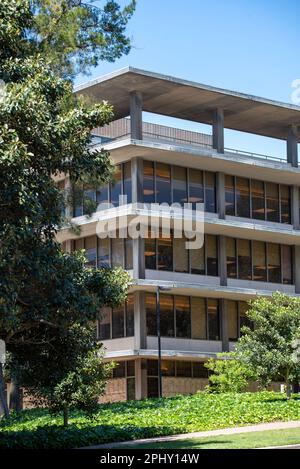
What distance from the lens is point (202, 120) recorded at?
5575 centimetres

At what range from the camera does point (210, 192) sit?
53.9m

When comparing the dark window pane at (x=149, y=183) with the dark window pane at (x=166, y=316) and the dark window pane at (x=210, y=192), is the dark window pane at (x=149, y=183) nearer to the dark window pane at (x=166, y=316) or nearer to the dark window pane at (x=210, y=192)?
the dark window pane at (x=210, y=192)

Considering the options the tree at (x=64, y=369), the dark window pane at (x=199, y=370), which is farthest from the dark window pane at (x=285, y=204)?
the tree at (x=64, y=369)

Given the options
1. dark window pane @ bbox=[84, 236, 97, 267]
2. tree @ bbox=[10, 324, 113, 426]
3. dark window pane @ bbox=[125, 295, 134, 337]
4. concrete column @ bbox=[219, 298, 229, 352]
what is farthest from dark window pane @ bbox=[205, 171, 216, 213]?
tree @ bbox=[10, 324, 113, 426]

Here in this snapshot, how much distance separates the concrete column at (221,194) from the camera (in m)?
53.6

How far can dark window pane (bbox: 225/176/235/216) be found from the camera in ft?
179

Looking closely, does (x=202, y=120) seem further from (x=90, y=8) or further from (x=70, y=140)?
(x=70, y=140)

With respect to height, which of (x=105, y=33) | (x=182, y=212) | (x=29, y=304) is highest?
(x=105, y=33)

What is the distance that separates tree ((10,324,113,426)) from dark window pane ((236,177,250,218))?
2713 centimetres

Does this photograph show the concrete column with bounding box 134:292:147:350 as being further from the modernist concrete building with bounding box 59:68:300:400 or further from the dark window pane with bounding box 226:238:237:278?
the dark window pane with bounding box 226:238:237:278

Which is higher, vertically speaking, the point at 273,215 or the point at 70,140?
the point at 273,215
